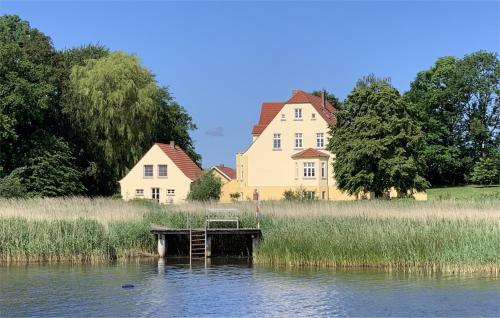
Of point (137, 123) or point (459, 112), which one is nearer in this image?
point (137, 123)

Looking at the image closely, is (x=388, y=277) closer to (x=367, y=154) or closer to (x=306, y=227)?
(x=306, y=227)

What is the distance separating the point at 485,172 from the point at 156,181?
31.6 metres

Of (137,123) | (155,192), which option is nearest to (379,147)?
(137,123)

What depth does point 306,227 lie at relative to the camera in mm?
23906

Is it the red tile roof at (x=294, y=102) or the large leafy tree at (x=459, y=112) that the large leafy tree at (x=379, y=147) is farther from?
the large leafy tree at (x=459, y=112)

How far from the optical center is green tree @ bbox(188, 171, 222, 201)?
46.1 m

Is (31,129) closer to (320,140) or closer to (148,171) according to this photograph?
(148,171)

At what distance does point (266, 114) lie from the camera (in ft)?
205

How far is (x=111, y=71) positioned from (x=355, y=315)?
133 ft

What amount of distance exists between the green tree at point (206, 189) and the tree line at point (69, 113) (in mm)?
8903

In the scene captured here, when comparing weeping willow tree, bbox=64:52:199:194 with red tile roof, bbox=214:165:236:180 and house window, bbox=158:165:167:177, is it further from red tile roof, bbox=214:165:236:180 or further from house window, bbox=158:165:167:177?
red tile roof, bbox=214:165:236:180

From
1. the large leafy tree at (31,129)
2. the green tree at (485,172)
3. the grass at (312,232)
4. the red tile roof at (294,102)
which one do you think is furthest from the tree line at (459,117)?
the grass at (312,232)

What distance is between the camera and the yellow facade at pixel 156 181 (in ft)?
181

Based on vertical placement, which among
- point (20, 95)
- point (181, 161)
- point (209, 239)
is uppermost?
point (20, 95)
